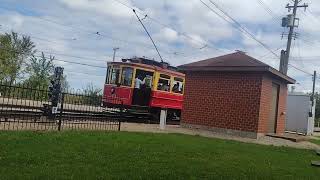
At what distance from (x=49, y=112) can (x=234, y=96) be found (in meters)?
8.86

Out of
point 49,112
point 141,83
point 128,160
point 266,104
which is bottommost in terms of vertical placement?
point 128,160

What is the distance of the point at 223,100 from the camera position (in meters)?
21.0

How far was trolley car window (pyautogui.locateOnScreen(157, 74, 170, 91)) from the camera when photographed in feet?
79.8

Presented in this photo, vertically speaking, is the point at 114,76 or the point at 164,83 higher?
the point at 114,76

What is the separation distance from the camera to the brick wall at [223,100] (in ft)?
66.0

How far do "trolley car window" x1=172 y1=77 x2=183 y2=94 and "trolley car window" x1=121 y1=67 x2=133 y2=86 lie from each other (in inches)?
124

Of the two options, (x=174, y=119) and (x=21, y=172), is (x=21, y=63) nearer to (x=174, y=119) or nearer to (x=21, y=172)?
(x=174, y=119)

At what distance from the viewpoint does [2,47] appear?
45.8 metres

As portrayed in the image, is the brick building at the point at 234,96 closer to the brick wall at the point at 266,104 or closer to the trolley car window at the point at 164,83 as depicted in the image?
the brick wall at the point at 266,104

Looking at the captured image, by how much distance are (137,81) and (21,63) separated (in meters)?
28.1

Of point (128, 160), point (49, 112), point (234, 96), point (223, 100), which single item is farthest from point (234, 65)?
point (128, 160)

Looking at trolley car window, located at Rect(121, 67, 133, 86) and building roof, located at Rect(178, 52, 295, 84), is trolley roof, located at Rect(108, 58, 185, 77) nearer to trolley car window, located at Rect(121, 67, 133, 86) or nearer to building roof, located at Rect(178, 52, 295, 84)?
trolley car window, located at Rect(121, 67, 133, 86)

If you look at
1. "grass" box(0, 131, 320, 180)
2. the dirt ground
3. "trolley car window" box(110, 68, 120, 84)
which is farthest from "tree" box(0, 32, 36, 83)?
"grass" box(0, 131, 320, 180)

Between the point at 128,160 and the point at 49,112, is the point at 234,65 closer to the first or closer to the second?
the point at 49,112
